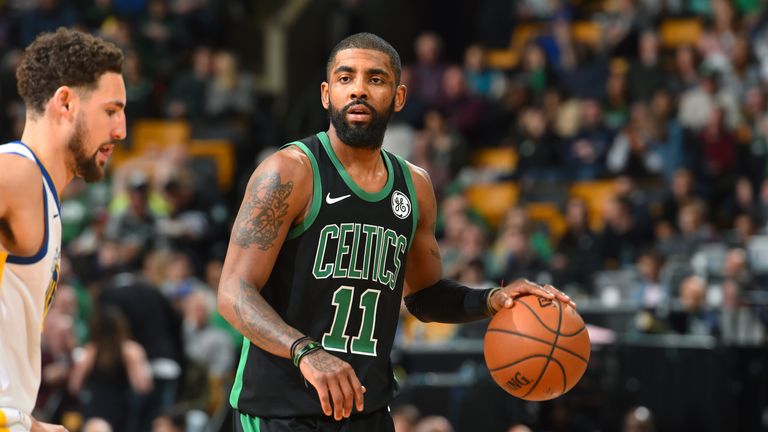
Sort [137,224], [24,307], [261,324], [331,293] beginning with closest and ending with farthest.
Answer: [24,307] < [261,324] < [331,293] < [137,224]

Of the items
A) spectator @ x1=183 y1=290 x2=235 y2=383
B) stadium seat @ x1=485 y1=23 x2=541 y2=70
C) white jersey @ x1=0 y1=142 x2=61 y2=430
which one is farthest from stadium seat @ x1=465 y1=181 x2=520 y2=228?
white jersey @ x1=0 y1=142 x2=61 y2=430

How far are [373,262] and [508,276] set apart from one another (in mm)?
7985

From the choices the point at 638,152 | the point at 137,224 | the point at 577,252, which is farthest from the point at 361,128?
the point at 638,152

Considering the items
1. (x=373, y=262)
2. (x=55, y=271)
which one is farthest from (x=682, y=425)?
(x=55, y=271)

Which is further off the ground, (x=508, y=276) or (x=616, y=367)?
(x=508, y=276)

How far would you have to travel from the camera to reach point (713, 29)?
1489 cm

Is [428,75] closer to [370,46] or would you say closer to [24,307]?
[370,46]

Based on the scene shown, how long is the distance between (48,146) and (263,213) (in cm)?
78

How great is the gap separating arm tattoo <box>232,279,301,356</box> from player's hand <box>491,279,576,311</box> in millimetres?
985

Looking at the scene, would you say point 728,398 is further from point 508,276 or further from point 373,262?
point 373,262

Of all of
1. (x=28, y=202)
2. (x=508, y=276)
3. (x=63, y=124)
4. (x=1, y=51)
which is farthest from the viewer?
(x=1, y=51)

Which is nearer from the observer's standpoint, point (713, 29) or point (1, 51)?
point (713, 29)

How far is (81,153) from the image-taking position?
4082mm

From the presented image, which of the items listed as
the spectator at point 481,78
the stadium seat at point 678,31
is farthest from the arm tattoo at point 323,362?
the spectator at point 481,78
